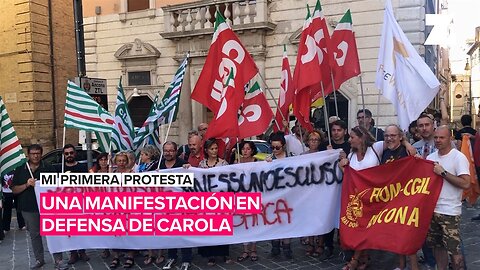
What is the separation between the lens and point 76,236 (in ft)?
19.4

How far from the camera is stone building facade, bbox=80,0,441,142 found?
13758 millimetres

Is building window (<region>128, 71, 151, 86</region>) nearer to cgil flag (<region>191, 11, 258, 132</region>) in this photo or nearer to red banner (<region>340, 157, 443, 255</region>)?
cgil flag (<region>191, 11, 258, 132</region>)

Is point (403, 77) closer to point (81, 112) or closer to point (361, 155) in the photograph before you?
point (361, 155)

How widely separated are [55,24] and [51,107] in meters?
3.95

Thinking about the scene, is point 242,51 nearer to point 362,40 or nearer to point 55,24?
point 362,40

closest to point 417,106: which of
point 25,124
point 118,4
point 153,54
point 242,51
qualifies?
point 242,51

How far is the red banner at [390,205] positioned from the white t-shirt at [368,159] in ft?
0.25

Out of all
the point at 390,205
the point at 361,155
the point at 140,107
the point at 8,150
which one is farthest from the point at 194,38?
the point at 390,205

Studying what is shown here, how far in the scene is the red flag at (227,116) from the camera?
6082 mm

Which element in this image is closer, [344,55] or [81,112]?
[81,112]

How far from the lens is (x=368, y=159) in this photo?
5.29 m

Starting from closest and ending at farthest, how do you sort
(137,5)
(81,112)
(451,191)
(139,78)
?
(451,191), (81,112), (139,78), (137,5)

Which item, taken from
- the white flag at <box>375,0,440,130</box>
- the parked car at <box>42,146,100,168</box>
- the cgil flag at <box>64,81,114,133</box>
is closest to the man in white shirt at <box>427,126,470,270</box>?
the white flag at <box>375,0,440,130</box>

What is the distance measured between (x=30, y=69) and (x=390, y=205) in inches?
748
